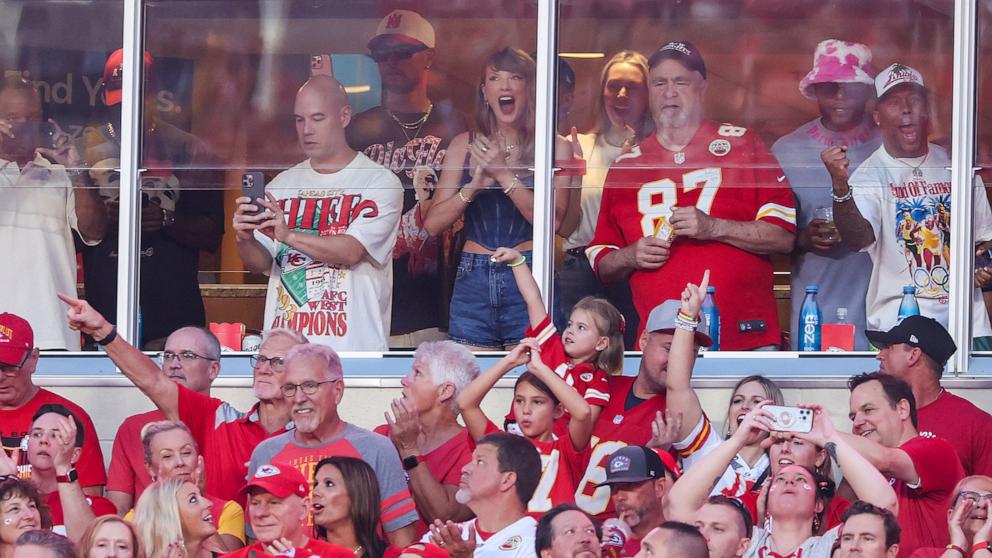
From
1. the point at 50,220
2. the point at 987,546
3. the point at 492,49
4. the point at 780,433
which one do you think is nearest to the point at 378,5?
the point at 492,49

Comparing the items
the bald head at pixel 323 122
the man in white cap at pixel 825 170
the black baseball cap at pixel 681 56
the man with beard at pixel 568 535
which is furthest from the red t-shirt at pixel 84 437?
the man in white cap at pixel 825 170

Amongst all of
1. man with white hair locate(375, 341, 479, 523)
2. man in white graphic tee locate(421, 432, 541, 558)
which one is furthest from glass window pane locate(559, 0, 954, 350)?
man in white graphic tee locate(421, 432, 541, 558)

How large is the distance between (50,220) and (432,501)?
123 inches

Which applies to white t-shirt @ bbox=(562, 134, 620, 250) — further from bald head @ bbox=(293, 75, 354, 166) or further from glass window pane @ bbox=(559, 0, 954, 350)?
Result: bald head @ bbox=(293, 75, 354, 166)

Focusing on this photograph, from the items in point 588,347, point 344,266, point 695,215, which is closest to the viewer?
point 588,347

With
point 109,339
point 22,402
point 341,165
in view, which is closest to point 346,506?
point 109,339

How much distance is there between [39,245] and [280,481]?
323cm

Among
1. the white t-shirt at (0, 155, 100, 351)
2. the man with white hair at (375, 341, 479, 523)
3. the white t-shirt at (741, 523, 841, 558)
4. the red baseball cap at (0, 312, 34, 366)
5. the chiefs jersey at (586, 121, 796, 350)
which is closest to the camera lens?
the white t-shirt at (741, 523, 841, 558)

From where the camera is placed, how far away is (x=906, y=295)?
8992 mm

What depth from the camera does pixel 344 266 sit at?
9125 mm

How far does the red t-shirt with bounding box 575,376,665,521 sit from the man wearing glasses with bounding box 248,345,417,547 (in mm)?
814

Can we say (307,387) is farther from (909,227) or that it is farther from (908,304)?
(909,227)

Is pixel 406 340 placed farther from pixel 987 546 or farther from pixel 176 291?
pixel 987 546

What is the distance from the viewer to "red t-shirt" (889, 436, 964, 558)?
6.95 metres
